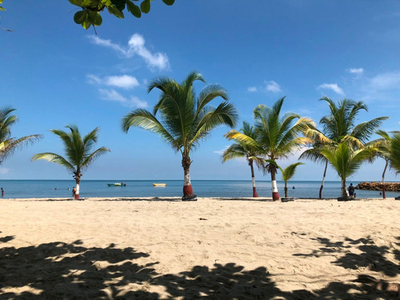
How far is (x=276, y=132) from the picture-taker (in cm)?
1612

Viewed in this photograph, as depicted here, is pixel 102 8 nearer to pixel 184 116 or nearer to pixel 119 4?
pixel 119 4

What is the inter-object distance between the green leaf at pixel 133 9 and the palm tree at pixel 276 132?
1387 cm

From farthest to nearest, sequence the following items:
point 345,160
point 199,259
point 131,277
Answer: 1. point 345,160
2. point 199,259
3. point 131,277

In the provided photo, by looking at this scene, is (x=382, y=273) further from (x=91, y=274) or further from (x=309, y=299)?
(x=91, y=274)

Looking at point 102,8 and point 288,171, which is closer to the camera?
point 102,8

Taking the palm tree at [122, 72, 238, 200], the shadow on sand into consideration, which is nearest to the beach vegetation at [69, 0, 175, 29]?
the shadow on sand

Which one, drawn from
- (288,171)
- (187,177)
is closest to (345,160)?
(288,171)

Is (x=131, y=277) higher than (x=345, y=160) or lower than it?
lower

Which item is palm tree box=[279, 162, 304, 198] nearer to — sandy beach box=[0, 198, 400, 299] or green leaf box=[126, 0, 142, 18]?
sandy beach box=[0, 198, 400, 299]

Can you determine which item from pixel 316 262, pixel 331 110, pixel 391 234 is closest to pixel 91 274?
pixel 316 262

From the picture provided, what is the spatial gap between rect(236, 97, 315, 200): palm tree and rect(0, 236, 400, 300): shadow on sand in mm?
11119

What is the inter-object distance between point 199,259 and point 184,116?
11.6m

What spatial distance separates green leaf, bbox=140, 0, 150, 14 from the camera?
2.54 m

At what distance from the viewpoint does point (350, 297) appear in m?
3.55
